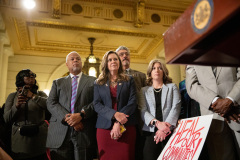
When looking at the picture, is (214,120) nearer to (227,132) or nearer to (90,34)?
(227,132)

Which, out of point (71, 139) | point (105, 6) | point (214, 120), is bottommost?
point (71, 139)

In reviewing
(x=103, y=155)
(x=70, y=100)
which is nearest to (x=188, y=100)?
(x=103, y=155)

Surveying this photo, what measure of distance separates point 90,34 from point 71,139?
5435mm

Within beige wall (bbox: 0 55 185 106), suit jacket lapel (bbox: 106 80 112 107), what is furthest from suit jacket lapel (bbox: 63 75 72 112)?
beige wall (bbox: 0 55 185 106)

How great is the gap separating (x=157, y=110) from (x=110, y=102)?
1.58ft

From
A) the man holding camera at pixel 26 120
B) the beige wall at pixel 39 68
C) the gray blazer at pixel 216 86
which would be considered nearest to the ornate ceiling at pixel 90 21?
the beige wall at pixel 39 68

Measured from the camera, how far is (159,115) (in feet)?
7.30

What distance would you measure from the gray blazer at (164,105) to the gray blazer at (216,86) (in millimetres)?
284

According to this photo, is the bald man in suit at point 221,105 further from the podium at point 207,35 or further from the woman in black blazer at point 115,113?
the podium at point 207,35

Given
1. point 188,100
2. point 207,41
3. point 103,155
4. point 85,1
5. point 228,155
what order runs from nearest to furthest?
point 207,41, point 228,155, point 103,155, point 188,100, point 85,1

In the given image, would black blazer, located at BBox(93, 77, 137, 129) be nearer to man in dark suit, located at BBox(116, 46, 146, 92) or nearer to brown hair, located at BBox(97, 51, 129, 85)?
brown hair, located at BBox(97, 51, 129, 85)

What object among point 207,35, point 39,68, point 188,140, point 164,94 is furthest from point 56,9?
point 207,35

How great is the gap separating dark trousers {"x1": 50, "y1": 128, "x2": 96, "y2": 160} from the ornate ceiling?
432 cm

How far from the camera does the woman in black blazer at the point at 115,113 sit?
2074 mm
